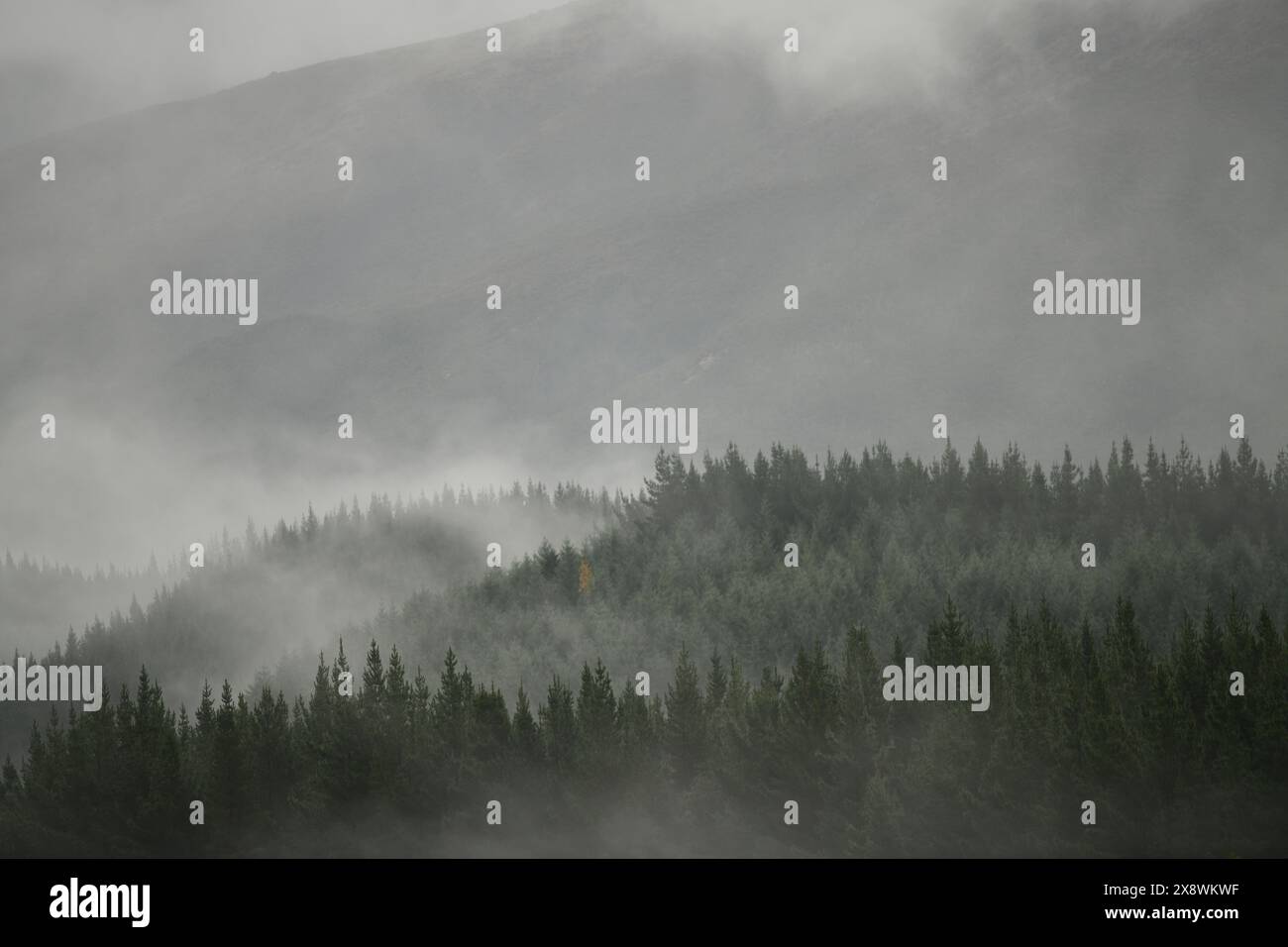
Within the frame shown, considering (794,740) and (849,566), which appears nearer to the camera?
(794,740)

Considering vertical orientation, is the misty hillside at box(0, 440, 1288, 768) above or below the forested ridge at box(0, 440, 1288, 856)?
above

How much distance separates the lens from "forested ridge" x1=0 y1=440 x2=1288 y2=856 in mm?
94188

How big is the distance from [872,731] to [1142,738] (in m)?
17.2

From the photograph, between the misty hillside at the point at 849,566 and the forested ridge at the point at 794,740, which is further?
the misty hillside at the point at 849,566

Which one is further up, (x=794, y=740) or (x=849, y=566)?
(x=849, y=566)

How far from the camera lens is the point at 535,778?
4390 inches

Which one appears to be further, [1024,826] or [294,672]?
[294,672]

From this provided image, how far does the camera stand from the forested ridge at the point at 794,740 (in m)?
94.2

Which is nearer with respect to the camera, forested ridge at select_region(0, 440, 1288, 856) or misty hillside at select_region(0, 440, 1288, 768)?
forested ridge at select_region(0, 440, 1288, 856)

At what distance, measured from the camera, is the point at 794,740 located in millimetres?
104750

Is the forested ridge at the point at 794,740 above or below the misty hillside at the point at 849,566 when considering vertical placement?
below
